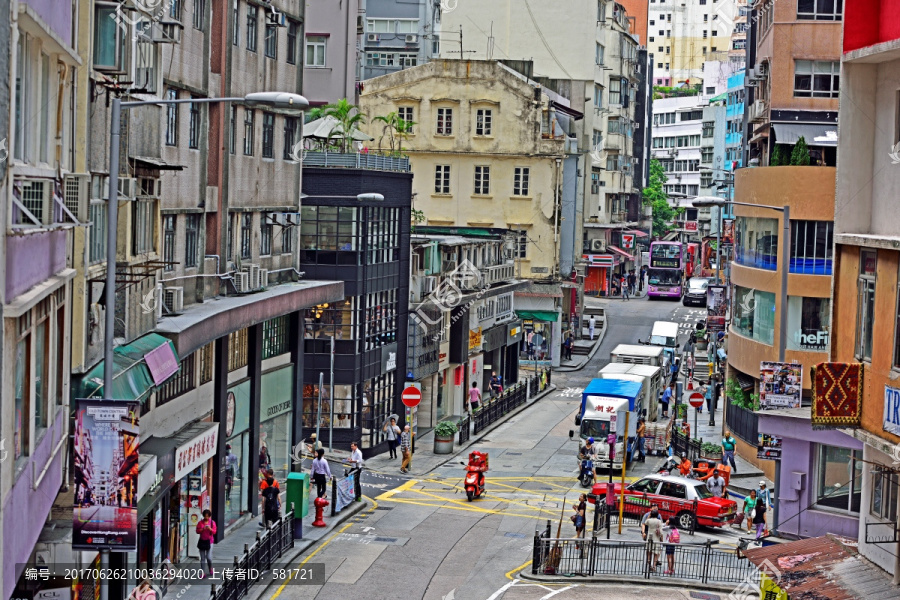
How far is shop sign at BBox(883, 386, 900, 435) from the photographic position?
17.5 m

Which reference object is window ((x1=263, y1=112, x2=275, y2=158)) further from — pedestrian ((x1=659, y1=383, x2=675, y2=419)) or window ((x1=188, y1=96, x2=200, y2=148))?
pedestrian ((x1=659, y1=383, x2=675, y2=419))

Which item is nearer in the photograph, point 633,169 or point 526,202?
point 526,202

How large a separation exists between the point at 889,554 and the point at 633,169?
9343cm

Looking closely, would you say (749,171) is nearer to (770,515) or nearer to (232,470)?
(770,515)

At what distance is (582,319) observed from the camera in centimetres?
8762

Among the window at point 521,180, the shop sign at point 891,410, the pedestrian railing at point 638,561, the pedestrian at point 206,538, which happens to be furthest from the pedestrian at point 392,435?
the shop sign at point 891,410

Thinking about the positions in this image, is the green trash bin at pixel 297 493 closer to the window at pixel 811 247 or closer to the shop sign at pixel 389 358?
the shop sign at pixel 389 358

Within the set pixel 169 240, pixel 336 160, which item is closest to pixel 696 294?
pixel 336 160

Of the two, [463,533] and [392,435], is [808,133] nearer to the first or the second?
[392,435]

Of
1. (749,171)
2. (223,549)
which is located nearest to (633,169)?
(749,171)

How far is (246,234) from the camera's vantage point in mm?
35688

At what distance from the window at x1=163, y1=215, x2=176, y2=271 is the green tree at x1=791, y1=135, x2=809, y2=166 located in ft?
67.0

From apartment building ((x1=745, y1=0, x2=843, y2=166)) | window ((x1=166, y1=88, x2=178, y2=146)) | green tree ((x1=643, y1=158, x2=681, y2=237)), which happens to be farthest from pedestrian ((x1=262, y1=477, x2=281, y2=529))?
green tree ((x1=643, y1=158, x2=681, y2=237))

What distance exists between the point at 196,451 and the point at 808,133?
24.7m
